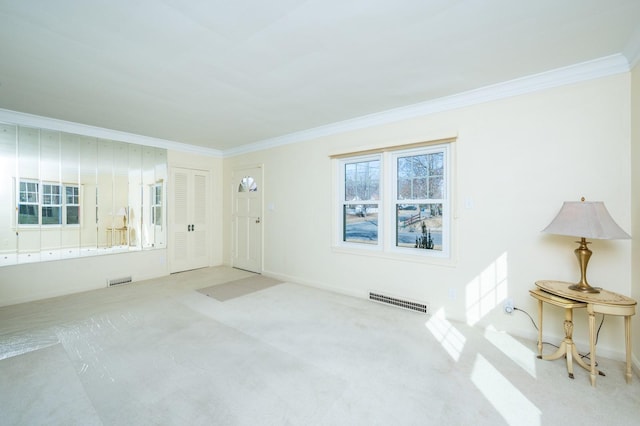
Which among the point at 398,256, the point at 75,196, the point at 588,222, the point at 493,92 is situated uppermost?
the point at 493,92

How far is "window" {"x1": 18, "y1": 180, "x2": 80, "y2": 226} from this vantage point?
12.3 feet

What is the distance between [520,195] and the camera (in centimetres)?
281

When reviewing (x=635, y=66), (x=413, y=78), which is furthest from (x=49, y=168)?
(x=635, y=66)

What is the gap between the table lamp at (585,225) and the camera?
209 cm

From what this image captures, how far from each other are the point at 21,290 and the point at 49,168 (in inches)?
67.3

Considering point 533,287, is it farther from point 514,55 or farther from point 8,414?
point 8,414

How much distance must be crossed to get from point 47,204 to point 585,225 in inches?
243

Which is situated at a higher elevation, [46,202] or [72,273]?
[46,202]

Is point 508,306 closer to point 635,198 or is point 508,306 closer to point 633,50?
point 635,198

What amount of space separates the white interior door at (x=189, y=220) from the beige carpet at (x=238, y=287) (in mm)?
1421

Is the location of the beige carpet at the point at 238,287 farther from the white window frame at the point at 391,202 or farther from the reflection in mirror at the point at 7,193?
the reflection in mirror at the point at 7,193

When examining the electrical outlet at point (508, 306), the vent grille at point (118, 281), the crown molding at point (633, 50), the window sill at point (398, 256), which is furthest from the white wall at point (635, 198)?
the vent grille at point (118, 281)

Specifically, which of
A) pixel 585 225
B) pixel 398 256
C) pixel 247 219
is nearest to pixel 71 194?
pixel 247 219

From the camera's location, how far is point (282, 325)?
10.0 feet
